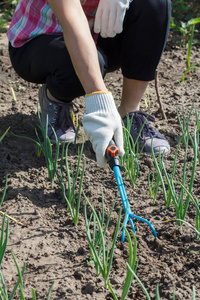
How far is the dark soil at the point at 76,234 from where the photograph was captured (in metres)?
1.54

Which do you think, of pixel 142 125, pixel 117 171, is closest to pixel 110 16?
pixel 142 125

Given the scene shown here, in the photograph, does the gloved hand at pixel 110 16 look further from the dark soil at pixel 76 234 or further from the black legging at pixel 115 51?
the dark soil at pixel 76 234

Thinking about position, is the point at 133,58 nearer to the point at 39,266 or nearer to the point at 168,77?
the point at 168,77

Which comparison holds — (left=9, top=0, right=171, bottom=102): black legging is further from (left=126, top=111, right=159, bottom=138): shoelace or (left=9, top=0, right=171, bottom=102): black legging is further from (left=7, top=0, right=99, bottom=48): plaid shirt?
(left=126, top=111, right=159, bottom=138): shoelace

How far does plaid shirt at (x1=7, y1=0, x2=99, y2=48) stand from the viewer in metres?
2.29

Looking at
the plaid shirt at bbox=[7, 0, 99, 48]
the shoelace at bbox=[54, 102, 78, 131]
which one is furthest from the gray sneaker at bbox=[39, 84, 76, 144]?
the plaid shirt at bbox=[7, 0, 99, 48]

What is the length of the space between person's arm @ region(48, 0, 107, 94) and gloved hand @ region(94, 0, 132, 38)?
34 cm

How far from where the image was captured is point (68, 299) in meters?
1.47

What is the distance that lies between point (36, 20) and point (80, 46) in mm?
714

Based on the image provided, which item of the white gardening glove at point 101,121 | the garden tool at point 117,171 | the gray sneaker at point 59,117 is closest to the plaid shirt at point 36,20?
the gray sneaker at point 59,117

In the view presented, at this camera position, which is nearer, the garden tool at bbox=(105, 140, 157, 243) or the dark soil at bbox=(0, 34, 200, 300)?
→ the dark soil at bbox=(0, 34, 200, 300)

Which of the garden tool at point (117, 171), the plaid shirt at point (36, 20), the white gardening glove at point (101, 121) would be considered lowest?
the garden tool at point (117, 171)

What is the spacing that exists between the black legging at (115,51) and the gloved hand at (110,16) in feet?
0.48

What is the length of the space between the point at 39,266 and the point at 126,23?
4.63ft
